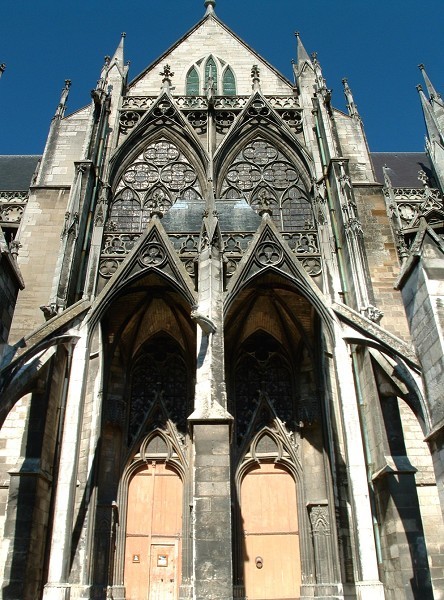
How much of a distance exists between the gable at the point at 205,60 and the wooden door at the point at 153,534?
11.9 meters

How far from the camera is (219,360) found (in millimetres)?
9141

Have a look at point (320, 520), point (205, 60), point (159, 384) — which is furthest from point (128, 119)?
point (320, 520)

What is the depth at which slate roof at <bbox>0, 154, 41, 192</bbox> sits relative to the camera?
18.2 metres

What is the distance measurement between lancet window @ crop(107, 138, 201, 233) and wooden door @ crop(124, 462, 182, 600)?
6277 mm

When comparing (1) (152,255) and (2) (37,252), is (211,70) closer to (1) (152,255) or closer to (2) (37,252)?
(2) (37,252)

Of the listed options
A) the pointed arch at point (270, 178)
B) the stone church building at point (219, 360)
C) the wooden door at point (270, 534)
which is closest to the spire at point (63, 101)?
the stone church building at point (219, 360)

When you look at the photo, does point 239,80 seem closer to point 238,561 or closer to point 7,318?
point 7,318

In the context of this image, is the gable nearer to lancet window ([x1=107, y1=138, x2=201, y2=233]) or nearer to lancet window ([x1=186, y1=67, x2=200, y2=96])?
lancet window ([x1=186, y1=67, x2=200, y2=96])

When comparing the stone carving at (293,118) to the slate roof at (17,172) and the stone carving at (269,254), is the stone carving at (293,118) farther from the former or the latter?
the slate roof at (17,172)

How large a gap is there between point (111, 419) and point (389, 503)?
6268 millimetres

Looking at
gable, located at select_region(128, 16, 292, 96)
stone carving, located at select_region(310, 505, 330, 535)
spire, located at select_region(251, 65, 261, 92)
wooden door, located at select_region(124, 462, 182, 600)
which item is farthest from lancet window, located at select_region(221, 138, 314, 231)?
wooden door, located at select_region(124, 462, 182, 600)

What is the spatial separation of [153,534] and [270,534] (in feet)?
8.51

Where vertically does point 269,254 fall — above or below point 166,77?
below

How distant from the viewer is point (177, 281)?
430 inches
